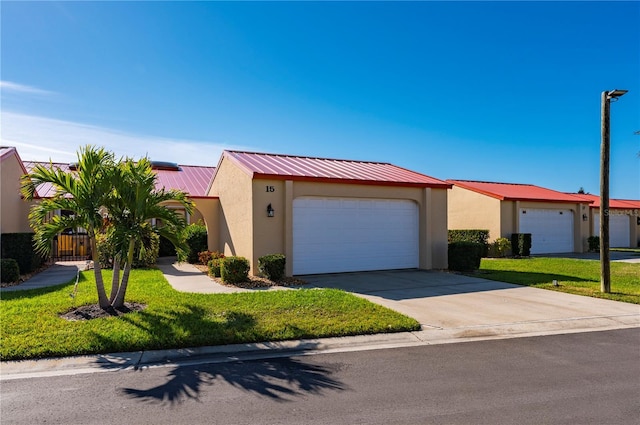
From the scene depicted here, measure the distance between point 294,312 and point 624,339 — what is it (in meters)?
5.53

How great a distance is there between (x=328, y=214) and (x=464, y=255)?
521cm

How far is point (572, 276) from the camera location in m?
13.0

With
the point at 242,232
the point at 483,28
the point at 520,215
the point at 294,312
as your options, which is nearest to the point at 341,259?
the point at 242,232

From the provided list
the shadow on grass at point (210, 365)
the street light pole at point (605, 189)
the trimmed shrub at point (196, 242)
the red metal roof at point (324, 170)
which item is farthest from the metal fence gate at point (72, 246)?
the street light pole at point (605, 189)

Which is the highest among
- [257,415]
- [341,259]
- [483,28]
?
[483,28]

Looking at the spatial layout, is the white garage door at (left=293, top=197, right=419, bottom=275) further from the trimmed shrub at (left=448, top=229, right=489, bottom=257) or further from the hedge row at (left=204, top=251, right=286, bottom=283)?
the trimmed shrub at (left=448, top=229, right=489, bottom=257)

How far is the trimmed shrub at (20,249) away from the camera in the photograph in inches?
456

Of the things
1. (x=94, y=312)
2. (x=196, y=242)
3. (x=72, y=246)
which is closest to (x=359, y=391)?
(x=94, y=312)

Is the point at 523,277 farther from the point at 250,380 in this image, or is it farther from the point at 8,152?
the point at 8,152

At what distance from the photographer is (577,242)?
76.3 feet

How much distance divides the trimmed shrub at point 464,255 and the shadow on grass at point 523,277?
42 cm

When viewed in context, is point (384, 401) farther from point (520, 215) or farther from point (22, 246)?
point (520, 215)

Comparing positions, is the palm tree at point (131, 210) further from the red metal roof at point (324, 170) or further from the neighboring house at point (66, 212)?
the red metal roof at point (324, 170)

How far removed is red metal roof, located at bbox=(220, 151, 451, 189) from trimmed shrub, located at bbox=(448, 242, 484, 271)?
2.23 metres
